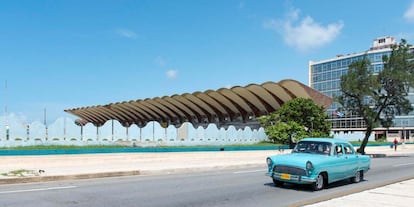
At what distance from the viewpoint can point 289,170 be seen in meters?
11.7

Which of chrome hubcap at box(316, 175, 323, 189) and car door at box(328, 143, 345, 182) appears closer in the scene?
chrome hubcap at box(316, 175, 323, 189)

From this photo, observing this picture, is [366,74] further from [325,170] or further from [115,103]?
[115,103]

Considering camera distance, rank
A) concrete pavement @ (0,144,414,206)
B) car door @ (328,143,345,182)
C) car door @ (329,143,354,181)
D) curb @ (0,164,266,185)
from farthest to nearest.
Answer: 1. curb @ (0,164,266,185)
2. car door @ (329,143,354,181)
3. car door @ (328,143,345,182)
4. concrete pavement @ (0,144,414,206)

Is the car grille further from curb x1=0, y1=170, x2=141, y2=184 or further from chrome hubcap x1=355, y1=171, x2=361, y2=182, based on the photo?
curb x1=0, y1=170, x2=141, y2=184

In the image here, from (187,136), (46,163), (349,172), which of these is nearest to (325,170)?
(349,172)

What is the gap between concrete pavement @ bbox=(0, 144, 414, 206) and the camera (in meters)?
9.91

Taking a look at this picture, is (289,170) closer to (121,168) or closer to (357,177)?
(357,177)

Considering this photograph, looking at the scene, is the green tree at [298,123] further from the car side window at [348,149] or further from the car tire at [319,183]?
the car tire at [319,183]

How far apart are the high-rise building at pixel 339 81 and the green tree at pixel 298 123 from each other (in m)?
57.8

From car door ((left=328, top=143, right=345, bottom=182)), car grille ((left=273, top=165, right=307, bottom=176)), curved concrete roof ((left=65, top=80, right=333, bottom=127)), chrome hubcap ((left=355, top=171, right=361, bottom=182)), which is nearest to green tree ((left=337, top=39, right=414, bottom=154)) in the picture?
curved concrete roof ((left=65, top=80, right=333, bottom=127))

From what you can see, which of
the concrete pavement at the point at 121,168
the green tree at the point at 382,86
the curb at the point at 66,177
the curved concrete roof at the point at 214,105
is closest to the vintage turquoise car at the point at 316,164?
the concrete pavement at the point at 121,168

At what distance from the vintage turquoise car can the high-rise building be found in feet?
308

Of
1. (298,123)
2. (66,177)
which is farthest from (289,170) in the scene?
(298,123)

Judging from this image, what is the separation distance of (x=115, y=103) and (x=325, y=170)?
8198 centimetres
